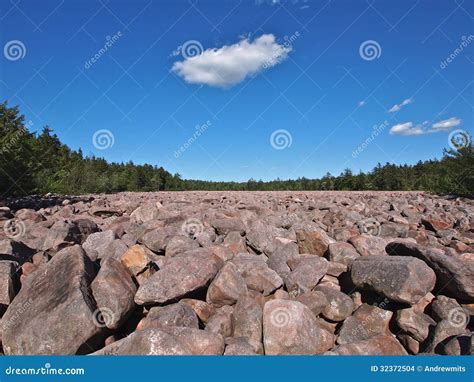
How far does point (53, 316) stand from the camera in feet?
12.0

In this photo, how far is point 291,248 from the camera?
229 inches

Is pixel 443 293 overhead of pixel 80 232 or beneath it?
beneath

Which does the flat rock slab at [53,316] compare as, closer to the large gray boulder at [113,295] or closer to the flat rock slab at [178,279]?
the large gray boulder at [113,295]

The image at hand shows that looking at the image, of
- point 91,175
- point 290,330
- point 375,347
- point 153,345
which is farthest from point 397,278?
point 91,175

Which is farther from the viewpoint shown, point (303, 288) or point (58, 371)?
point (303, 288)

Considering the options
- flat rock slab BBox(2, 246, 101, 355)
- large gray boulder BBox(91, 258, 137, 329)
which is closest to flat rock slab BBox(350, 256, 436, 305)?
large gray boulder BBox(91, 258, 137, 329)

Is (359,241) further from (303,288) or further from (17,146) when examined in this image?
(17,146)

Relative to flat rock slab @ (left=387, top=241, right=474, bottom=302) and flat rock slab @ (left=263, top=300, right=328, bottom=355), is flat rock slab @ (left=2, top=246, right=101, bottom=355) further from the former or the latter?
flat rock slab @ (left=387, top=241, right=474, bottom=302)

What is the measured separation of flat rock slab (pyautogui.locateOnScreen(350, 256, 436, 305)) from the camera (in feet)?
13.9

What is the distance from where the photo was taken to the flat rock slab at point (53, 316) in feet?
→ 11.6

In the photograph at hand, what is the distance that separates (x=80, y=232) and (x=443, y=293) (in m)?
6.60

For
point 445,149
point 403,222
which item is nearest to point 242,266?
point 403,222

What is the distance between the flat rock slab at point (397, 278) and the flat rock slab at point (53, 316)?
3426mm

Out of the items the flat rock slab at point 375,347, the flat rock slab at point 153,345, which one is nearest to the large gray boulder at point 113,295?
the flat rock slab at point 153,345
